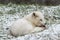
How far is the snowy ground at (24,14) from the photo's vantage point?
513 cm

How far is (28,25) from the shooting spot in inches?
229

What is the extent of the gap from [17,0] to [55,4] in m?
1.84

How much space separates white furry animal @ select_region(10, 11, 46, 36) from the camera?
573 cm

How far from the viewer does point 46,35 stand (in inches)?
201

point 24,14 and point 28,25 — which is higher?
point 28,25

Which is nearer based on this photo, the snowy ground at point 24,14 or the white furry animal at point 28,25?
the snowy ground at point 24,14

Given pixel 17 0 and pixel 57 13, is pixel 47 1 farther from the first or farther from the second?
pixel 57 13

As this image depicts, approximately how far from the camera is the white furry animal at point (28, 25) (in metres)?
5.73

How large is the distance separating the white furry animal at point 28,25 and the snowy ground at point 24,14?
197 mm

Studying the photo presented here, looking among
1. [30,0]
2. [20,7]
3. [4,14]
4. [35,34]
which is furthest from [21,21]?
[30,0]

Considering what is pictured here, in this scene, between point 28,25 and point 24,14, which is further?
point 24,14

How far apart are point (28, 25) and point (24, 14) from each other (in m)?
2.97

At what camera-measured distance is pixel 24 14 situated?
8.77 m

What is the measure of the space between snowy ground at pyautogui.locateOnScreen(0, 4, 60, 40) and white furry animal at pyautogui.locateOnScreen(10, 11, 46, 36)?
7.7 inches
